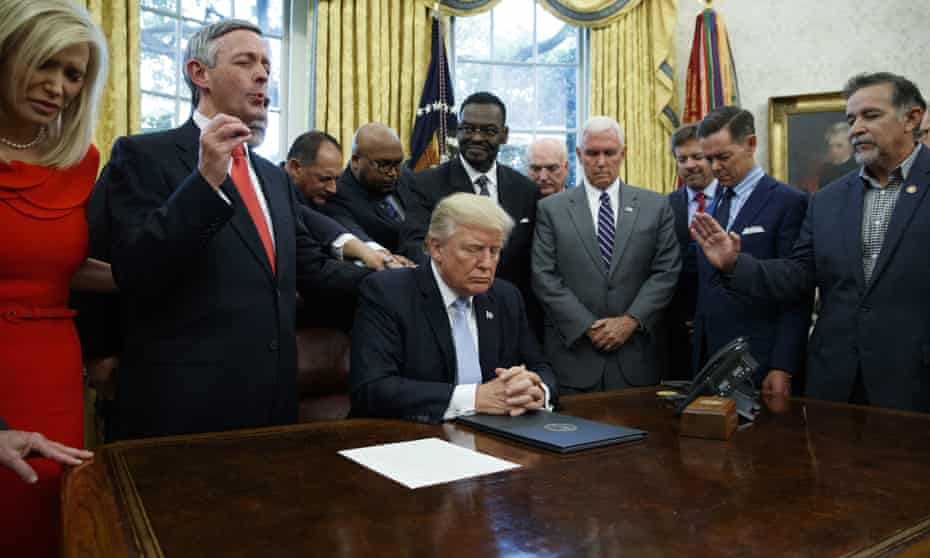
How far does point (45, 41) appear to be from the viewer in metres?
1.66

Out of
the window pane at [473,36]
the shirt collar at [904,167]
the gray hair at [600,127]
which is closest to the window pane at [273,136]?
the window pane at [473,36]

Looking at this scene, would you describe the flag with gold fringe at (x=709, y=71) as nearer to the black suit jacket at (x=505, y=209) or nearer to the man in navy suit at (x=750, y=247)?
the man in navy suit at (x=750, y=247)

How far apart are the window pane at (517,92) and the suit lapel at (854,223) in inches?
193

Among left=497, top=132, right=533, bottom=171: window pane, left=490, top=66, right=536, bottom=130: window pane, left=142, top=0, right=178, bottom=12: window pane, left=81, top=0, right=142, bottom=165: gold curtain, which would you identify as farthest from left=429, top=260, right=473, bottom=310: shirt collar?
left=490, top=66, right=536, bottom=130: window pane

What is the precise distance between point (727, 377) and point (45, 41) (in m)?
1.89

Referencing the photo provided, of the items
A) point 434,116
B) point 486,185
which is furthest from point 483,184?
point 434,116

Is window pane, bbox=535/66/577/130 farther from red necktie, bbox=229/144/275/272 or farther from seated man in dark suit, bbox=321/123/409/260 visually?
red necktie, bbox=229/144/275/272

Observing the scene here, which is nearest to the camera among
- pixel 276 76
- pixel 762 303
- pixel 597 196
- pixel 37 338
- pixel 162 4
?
pixel 37 338

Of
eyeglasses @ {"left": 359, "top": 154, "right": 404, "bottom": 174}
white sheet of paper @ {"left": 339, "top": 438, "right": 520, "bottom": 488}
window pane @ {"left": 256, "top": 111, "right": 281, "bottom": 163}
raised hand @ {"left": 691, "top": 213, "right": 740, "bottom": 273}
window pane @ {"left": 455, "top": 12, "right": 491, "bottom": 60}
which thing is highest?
window pane @ {"left": 455, "top": 12, "right": 491, "bottom": 60}

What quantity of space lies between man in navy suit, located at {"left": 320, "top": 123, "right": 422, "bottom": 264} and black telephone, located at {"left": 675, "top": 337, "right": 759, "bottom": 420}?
2004 mm

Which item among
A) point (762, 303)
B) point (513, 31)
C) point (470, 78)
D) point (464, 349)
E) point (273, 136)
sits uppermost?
point (513, 31)

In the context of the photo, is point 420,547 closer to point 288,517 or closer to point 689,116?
point 288,517

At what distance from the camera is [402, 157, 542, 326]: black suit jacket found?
11.5 feet

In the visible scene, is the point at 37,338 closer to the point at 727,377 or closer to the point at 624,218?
the point at 727,377
